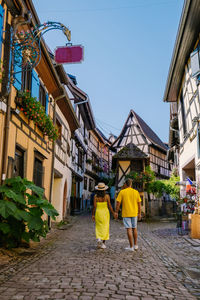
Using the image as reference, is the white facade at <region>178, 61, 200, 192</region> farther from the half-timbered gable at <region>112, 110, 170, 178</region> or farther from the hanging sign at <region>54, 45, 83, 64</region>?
the half-timbered gable at <region>112, 110, 170, 178</region>

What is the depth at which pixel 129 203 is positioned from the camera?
6.94 meters

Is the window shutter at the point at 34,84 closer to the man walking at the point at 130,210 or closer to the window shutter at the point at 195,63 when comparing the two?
the man walking at the point at 130,210

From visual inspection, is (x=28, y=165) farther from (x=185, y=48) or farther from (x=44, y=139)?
(x=185, y=48)

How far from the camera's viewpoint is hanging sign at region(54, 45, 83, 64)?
868 cm

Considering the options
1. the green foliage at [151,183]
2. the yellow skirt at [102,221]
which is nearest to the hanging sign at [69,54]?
the yellow skirt at [102,221]

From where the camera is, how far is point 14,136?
739cm

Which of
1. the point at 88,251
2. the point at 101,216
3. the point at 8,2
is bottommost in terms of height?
the point at 88,251

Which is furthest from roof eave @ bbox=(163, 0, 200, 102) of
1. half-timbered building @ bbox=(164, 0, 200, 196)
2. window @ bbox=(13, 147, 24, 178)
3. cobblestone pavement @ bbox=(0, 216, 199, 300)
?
cobblestone pavement @ bbox=(0, 216, 199, 300)

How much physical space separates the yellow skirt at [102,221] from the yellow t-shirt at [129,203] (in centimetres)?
44

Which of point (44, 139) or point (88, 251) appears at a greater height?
point (44, 139)

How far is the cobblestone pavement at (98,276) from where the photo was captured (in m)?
3.46

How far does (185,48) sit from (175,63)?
121cm

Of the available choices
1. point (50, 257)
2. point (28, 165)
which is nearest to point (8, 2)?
point (28, 165)

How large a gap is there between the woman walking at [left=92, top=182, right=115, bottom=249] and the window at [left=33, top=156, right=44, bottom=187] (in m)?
2.99
